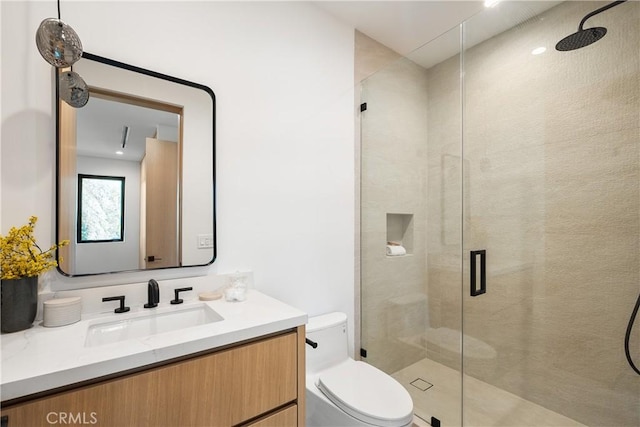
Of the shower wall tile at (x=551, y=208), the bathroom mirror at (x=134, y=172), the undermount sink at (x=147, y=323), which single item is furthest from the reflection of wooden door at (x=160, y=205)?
the shower wall tile at (x=551, y=208)

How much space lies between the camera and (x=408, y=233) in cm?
218

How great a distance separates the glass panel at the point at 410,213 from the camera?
200 centimetres

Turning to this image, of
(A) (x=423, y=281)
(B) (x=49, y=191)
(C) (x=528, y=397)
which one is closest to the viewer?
(B) (x=49, y=191)

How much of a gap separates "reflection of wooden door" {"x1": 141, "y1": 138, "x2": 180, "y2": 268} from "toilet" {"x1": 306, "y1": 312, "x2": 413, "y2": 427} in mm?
790

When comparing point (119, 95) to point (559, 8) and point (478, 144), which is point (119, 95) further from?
point (559, 8)

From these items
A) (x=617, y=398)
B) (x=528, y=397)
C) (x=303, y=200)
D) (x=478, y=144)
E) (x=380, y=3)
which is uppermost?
(x=380, y=3)

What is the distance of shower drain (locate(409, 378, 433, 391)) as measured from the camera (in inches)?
74.5

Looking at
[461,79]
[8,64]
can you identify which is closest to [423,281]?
[461,79]

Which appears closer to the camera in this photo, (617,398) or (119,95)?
(119,95)

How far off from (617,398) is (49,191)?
2763 mm

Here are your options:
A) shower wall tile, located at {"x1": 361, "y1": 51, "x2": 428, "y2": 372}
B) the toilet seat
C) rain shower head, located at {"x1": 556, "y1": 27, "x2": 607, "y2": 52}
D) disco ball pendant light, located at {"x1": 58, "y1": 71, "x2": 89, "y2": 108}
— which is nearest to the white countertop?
the toilet seat

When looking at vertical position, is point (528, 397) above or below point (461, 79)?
below

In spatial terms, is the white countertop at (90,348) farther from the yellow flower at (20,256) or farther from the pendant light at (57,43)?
the pendant light at (57,43)

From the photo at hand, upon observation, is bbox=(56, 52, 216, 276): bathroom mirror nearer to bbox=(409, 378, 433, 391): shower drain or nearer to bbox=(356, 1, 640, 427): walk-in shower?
bbox=(356, 1, 640, 427): walk-in shower
